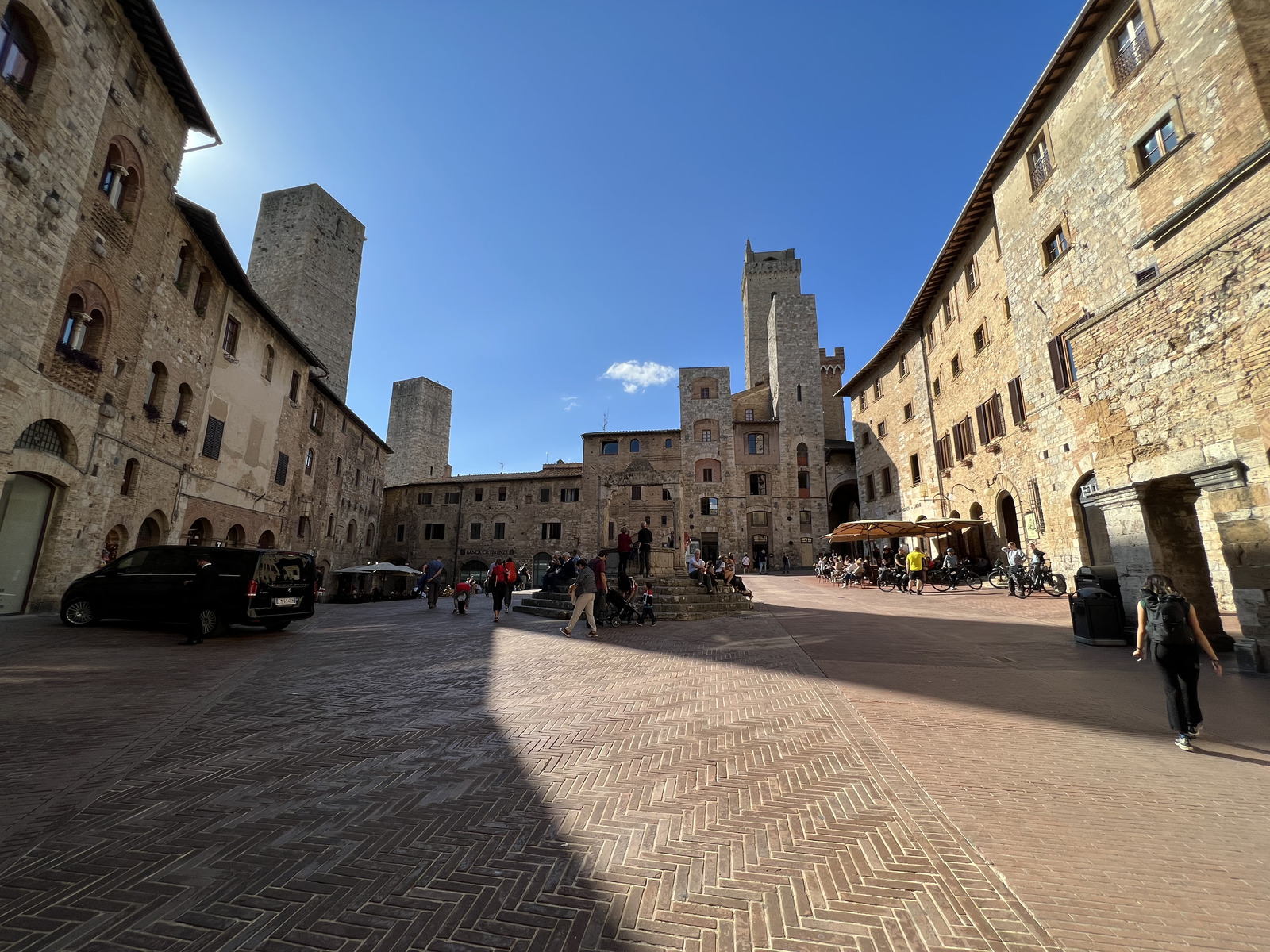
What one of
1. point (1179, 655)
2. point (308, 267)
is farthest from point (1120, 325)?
point (308, 267)

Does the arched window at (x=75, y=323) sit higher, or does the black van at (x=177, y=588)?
the arched window at (x=75, y=323)

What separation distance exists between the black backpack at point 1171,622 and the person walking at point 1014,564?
488 inches

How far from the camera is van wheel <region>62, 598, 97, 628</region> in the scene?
9.77 metres

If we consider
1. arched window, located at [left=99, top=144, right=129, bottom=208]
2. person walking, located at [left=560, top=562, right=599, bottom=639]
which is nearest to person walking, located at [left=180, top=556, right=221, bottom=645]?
person walking, located at [left=560, top=562, right=599, bottom=639]

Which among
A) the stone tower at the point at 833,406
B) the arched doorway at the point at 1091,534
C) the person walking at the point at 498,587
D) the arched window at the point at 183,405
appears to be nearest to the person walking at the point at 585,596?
the person walking at the point at 498,587

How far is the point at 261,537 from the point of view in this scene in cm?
2038

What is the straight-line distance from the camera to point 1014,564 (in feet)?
55.2

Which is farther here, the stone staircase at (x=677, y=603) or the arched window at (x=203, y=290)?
the arched window at (x=203, y=290)

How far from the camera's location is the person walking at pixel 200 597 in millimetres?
8508

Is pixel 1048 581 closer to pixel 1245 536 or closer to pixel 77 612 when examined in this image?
A: pixel 1245 536

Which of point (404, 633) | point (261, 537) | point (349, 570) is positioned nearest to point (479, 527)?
point (349, 570)

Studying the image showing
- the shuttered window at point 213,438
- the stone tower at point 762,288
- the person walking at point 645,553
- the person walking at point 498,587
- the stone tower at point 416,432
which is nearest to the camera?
the person walking at point 498,587

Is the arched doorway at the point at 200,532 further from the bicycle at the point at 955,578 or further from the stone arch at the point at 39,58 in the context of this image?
the bicycle at the point at 955,578

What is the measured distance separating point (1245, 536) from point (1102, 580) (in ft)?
8.82
